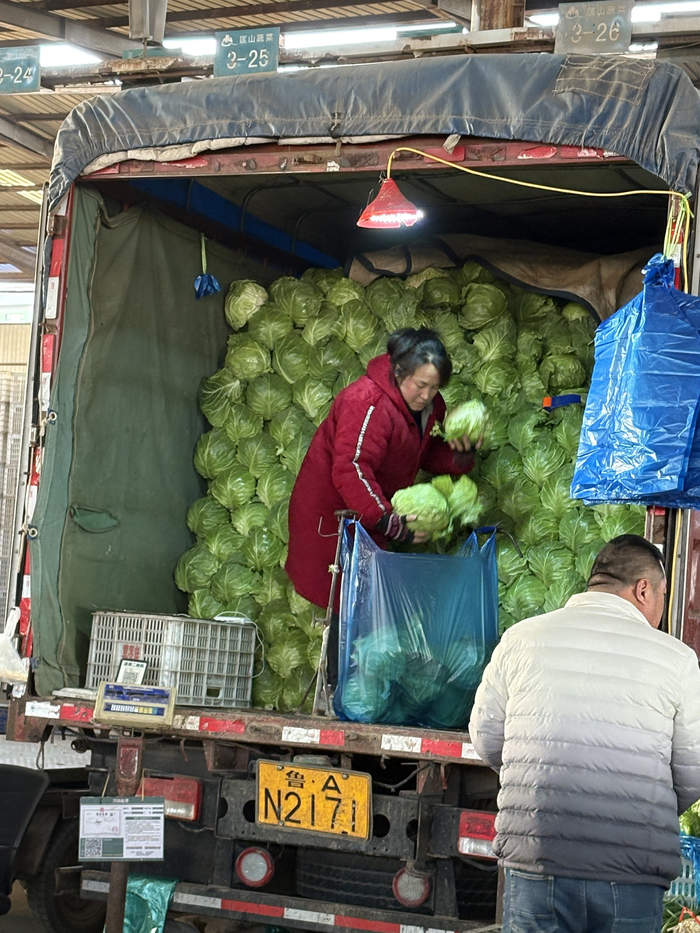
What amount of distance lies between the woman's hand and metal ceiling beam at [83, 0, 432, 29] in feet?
16.0

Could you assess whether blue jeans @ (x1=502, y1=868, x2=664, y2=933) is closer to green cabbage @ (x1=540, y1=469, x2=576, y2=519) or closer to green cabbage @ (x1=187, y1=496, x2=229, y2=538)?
green cabbage @ (x1=540, y1=469, x2=576, y2=519)

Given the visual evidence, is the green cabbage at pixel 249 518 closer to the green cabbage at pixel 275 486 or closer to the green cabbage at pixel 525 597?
the green cabbage at pixel 275 486

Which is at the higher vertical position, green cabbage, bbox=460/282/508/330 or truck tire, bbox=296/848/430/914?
green cabbage, bbox=460/282/508/330

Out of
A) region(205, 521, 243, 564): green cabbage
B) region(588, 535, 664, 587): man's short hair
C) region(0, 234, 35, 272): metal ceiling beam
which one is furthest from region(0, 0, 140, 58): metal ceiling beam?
region(588, 535, 664, 587): man's short hair

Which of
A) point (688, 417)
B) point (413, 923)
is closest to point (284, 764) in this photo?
point (413, 923)

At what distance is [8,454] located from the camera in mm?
13820

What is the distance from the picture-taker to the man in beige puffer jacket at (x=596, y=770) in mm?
3805

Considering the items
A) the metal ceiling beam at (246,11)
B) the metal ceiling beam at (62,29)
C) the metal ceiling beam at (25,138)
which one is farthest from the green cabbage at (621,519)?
the metal ceiling beam at (25,138)

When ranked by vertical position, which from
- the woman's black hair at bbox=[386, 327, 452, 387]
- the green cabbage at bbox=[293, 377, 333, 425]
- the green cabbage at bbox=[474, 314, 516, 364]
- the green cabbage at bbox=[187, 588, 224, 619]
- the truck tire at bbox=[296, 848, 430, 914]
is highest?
the green cabbage at bbox=[474, 314, 516, 364]

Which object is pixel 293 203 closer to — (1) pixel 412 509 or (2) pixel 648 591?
(1) pixel 412 509

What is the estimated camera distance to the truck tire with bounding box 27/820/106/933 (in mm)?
6891

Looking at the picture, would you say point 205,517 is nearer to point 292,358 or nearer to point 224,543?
point 224,543

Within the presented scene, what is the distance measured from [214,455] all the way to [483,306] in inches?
69.1

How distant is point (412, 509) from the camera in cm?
661
